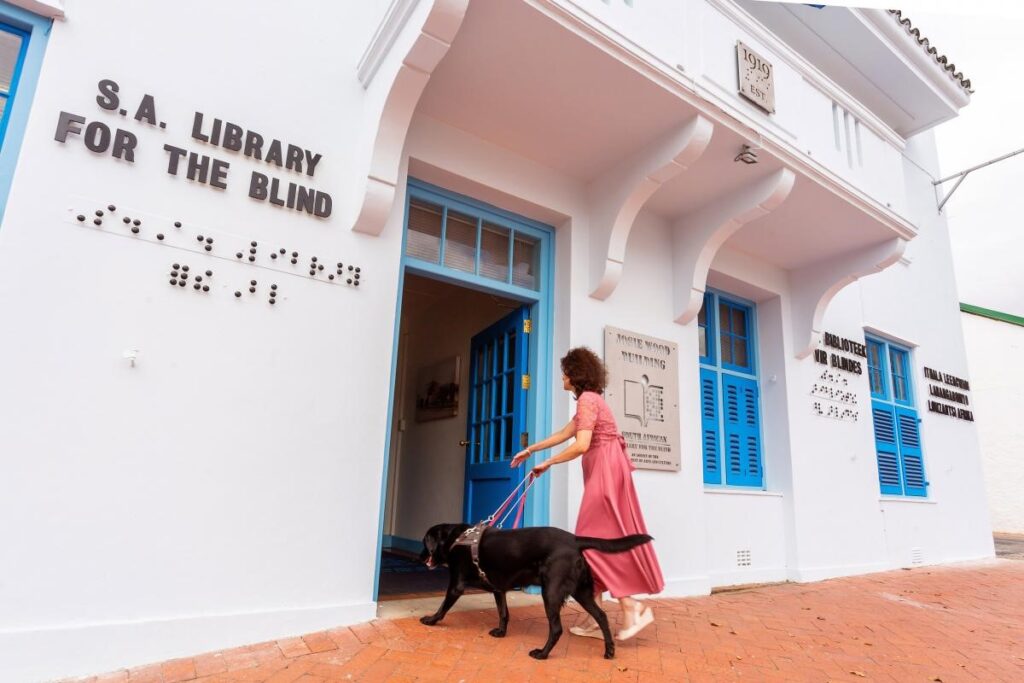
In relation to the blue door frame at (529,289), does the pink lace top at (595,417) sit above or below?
below

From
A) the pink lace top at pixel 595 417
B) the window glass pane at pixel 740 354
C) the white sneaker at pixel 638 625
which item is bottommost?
the white sneaker at pixel 638 625

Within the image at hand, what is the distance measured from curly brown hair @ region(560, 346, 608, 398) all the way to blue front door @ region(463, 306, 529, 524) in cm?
129

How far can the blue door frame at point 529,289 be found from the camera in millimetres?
4500

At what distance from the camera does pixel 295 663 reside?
2.87 meters

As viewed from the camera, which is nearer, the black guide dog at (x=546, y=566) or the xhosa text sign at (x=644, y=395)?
the black guide dog at (x=546, y=566)

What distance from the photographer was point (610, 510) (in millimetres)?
3455

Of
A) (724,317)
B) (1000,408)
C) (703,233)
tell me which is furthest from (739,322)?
(1000,408)

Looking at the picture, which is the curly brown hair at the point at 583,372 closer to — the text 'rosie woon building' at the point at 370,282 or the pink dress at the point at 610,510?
the pink dress at the point at 610,510

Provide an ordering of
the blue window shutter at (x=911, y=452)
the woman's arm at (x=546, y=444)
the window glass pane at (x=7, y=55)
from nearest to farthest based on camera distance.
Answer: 1. the window glass pane at (x=7, y=55)
2. the woman's arm at (x=546, y=444)
3. the blue window shutter at (x=911, y=452)

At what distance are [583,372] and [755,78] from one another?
302 centimetres

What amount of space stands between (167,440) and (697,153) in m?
3.98

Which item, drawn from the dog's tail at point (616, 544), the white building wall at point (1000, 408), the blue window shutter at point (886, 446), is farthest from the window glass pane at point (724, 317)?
the white building wall at point (1000, 408)

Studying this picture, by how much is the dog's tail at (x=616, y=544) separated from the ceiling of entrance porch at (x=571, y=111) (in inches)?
116

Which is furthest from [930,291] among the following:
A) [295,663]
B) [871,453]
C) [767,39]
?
[295,663]
